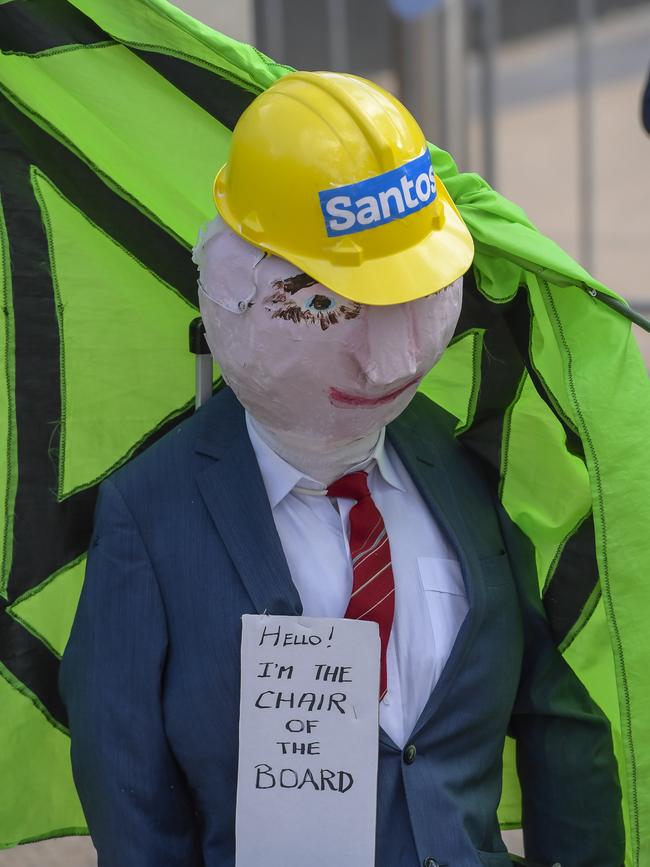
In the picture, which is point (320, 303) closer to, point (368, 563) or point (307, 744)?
point (368, 563)

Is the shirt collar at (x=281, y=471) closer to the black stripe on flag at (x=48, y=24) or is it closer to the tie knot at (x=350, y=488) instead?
the tie knot at (x=350, y=488)

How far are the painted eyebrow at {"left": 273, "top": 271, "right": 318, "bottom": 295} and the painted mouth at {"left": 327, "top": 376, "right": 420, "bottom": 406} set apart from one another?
155 mm

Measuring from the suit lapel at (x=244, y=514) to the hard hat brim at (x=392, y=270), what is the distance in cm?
35

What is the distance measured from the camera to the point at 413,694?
2029mm

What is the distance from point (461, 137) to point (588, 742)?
326cm

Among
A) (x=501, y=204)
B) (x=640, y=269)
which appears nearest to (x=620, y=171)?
(x=640, y=269)

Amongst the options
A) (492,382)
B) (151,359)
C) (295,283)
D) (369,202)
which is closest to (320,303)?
(295,283)

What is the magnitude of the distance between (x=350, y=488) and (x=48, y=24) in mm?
867

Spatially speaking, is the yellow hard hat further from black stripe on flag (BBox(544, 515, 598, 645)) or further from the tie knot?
black stripe on flag (BBox(544, 515, 598, 645))

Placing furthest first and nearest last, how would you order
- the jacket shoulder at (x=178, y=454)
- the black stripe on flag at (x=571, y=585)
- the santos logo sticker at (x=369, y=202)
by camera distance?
the black stripe on flag at (x=571, y=585) → the jacket shoulder at (x=178, y=454) → the santos logo sticker at (x=369, y=202)

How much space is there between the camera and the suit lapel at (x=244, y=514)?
196cm

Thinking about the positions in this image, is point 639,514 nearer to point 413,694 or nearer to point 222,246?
point 413,694

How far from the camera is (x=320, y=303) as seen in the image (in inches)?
72.8

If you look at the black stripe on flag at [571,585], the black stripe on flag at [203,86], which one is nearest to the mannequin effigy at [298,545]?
the black stripe on flag at [571,585]
